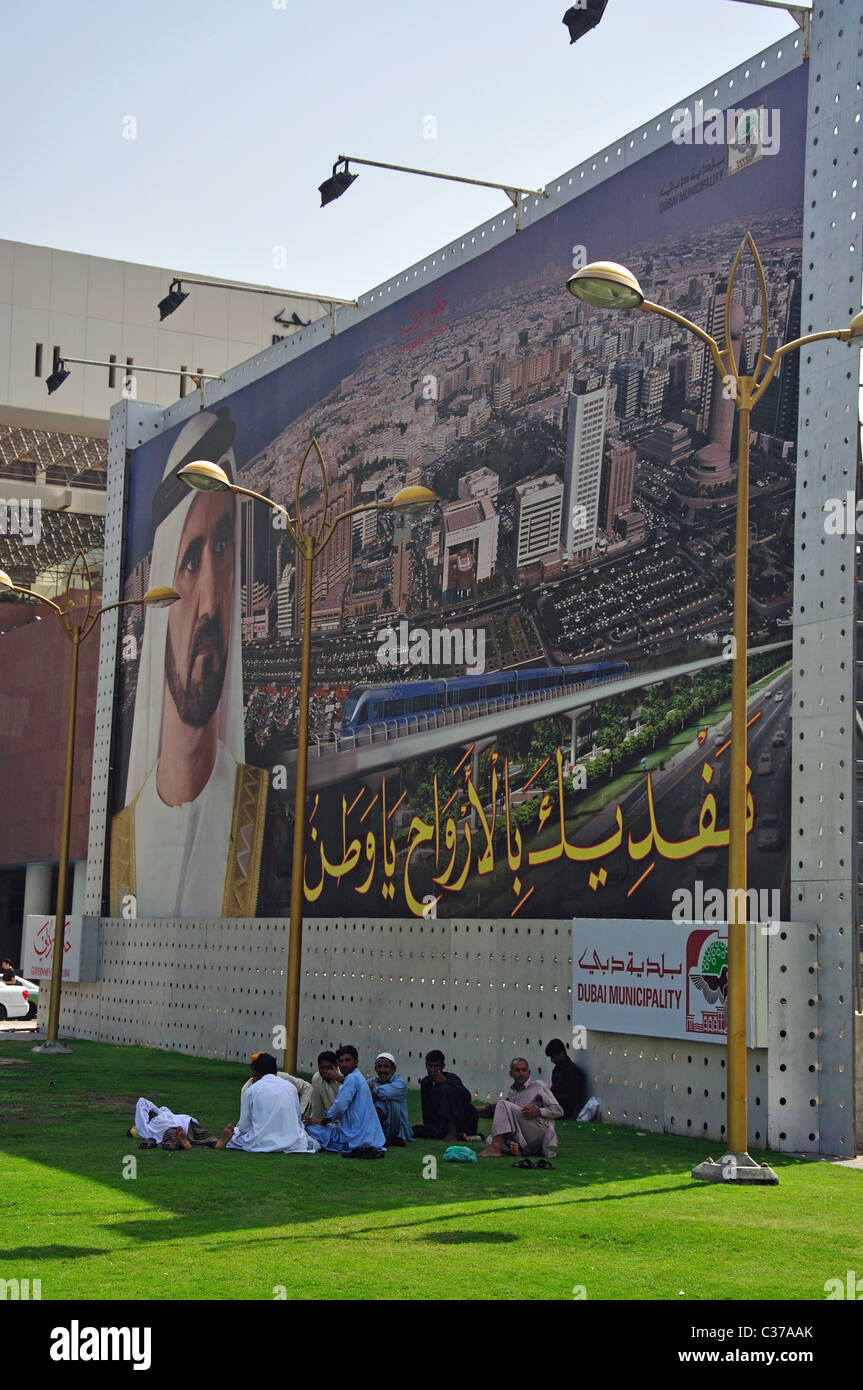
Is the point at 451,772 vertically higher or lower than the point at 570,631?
lower

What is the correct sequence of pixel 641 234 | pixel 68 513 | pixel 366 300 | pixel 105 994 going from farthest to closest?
pixel 68 513 → pixel 105 994 → pixel 366 300 → pixel 641 234

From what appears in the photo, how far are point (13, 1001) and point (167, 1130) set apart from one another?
2561 centimetres

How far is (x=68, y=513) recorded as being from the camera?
1854 inches

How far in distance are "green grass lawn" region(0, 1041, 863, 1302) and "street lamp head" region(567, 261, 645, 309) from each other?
6.80 meters

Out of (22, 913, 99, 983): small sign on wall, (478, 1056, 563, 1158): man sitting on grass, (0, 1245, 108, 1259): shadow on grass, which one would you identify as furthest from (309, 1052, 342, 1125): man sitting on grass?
(22, 913, 99, 983): small sign on wall

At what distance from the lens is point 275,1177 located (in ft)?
39.8

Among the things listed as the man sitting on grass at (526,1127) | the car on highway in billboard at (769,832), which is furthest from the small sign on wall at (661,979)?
the man sitting on grass at (526,1127)

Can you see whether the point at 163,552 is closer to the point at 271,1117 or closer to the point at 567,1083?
the point at 567,1083

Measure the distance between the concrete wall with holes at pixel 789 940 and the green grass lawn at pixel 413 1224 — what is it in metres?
0.96

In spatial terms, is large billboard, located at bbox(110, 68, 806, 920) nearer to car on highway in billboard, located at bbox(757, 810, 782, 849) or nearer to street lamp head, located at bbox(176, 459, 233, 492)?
car on highway in billboard, located at bbox(757, 810, 782, 849)

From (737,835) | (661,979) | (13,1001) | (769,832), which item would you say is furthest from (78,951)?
(737,835)
